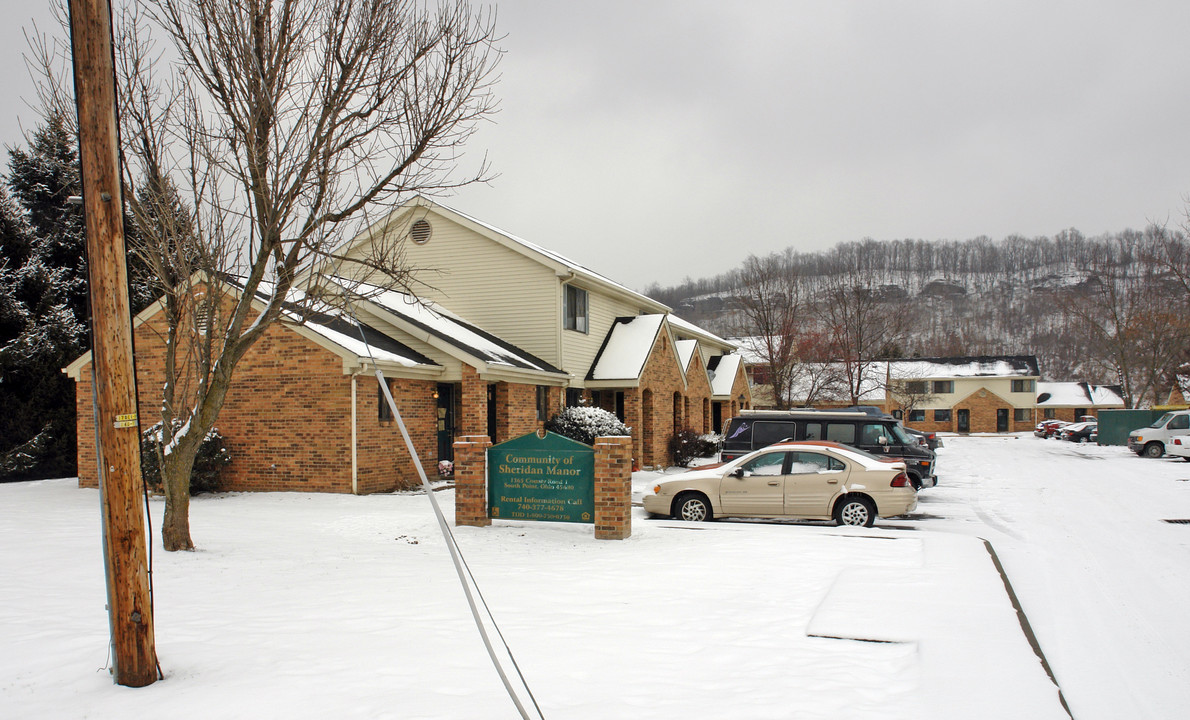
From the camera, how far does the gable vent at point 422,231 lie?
23.2 m

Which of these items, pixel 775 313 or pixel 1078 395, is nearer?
pixel 775 313

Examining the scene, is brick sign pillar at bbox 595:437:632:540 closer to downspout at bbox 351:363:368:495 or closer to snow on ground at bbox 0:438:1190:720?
snow on ground at bbox 0:438:1190:720

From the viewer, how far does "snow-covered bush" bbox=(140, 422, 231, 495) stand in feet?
49.9

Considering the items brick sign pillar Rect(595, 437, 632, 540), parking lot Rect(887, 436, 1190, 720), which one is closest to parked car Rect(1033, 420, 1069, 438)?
parking lot Rect(887, 436, 1190, 720)

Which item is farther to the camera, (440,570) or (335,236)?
(335,236)

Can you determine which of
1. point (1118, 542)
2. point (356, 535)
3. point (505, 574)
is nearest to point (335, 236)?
point (356, 535)

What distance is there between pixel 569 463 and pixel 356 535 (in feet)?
10.7

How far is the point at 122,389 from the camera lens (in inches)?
204

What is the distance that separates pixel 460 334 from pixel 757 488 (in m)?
9.87

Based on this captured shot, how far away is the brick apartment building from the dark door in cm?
4

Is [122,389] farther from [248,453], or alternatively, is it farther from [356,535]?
[248,453]

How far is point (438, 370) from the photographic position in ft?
59.9

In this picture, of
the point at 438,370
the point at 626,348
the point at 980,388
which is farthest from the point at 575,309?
the point at 980,388

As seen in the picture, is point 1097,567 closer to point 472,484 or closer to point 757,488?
point 757,488
